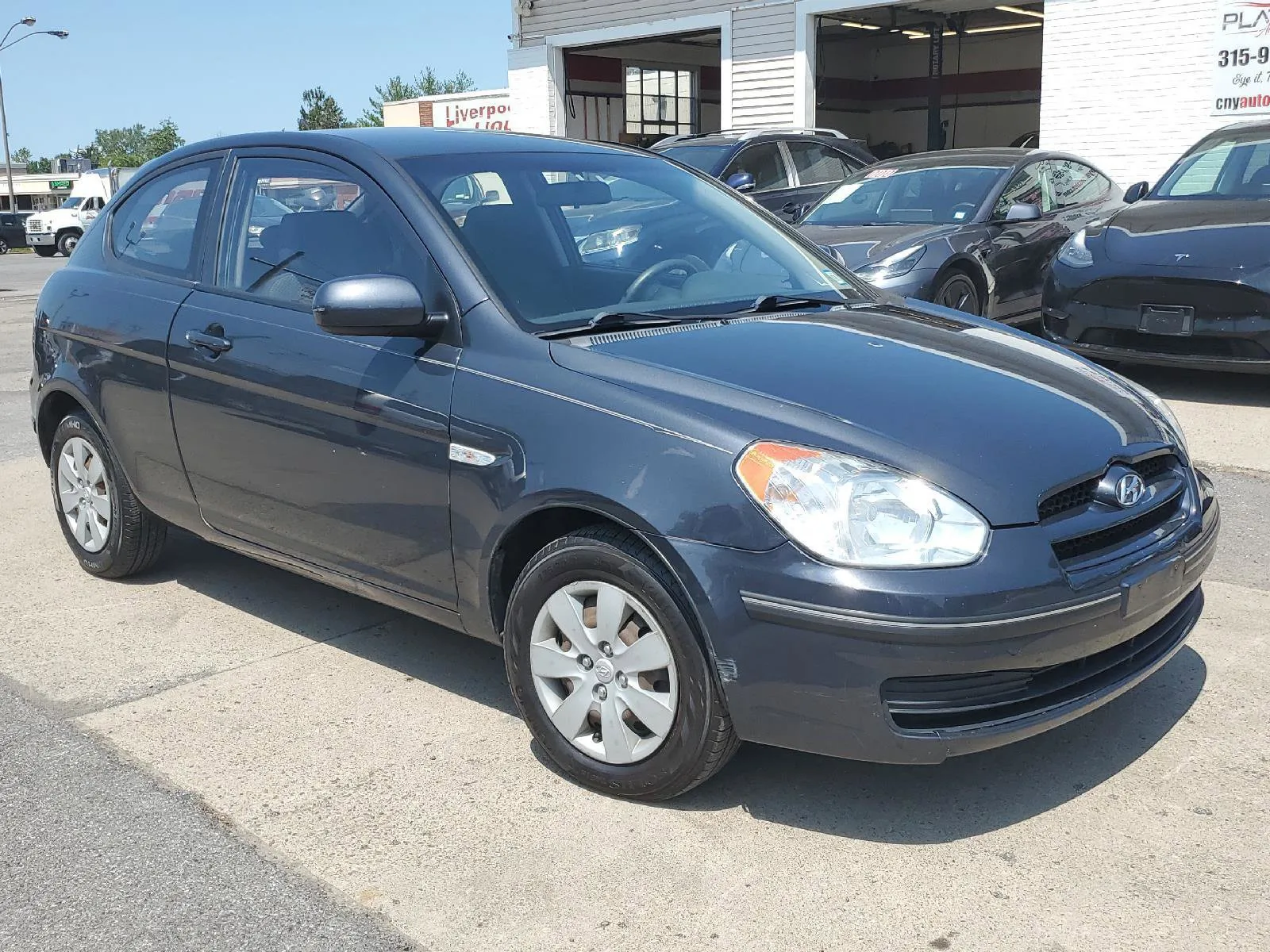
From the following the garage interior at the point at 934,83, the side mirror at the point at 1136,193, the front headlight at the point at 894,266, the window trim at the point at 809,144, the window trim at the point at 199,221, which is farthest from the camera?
the garage interior at the point at 934,83

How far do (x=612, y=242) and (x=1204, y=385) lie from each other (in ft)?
18.7

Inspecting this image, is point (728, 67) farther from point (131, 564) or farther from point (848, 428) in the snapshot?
point (848, 428)

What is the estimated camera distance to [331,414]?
3719mm

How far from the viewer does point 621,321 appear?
3.53m

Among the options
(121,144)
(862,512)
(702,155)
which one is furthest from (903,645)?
(121,144)

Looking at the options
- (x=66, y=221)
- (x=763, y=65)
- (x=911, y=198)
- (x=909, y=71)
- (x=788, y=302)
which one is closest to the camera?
(x=788, y=302)

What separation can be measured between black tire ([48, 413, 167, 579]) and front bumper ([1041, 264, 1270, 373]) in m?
5.48

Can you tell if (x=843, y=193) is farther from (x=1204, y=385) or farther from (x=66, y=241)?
(x=66, y=241)

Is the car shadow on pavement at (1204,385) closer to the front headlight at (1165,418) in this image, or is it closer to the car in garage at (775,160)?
the car in garage at (775,160)

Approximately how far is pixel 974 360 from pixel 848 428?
29.2 inches

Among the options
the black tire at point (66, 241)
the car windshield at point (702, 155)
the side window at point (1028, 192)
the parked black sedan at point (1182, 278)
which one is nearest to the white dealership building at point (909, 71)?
the car windshield at point (702, 155)

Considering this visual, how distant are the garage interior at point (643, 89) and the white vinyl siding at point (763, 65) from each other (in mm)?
2619

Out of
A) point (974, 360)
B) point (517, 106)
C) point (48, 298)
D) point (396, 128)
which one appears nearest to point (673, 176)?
point (396, 128)

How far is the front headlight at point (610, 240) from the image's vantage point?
3.86m
